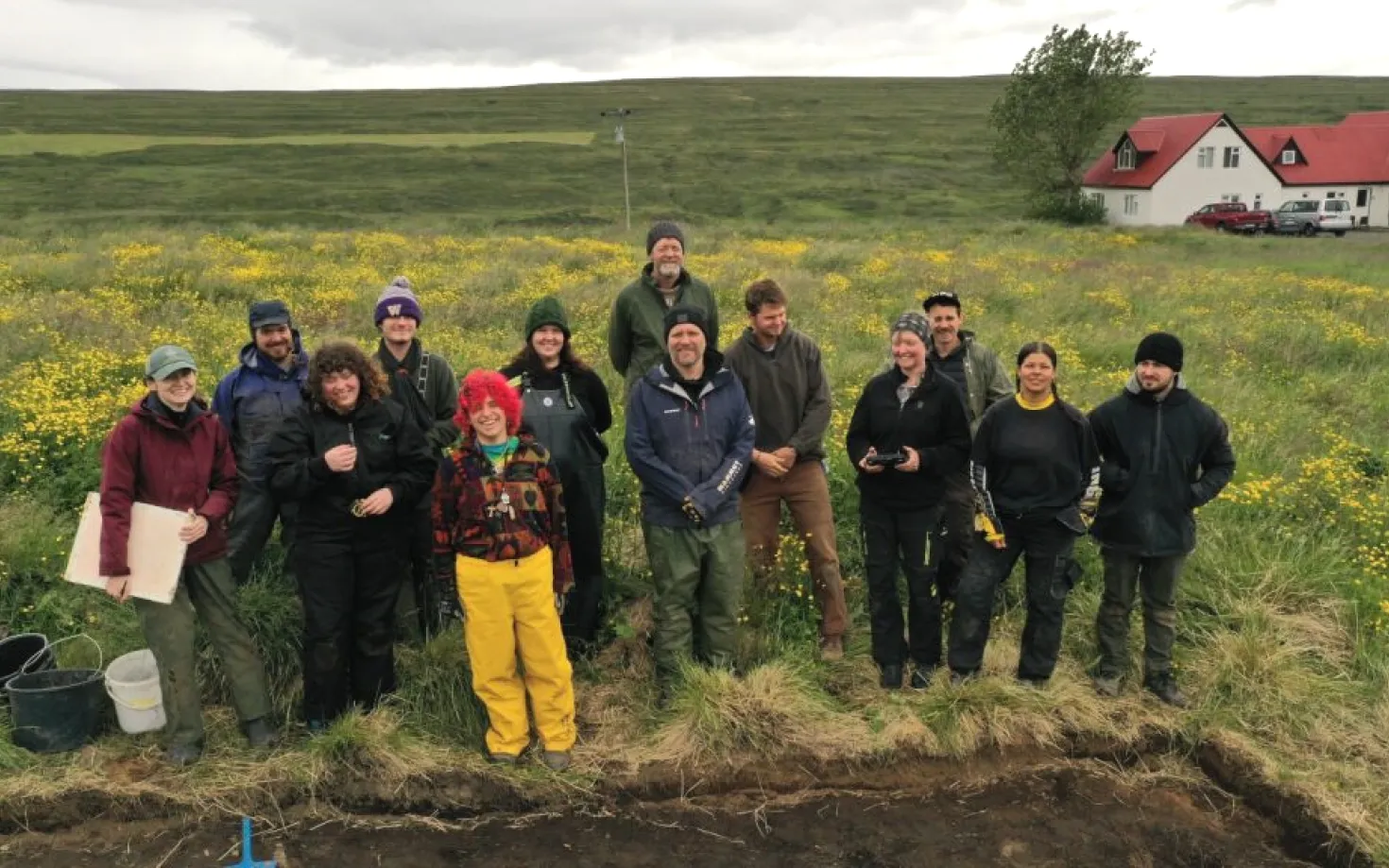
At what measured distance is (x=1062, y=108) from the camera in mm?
45656

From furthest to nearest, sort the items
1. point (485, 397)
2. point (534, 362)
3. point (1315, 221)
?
1. point (1315, 221)
2. point (534, 362)
3. point (485, 397)

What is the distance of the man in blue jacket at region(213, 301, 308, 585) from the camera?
4562mm

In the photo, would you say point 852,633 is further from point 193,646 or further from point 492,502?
point 193,646

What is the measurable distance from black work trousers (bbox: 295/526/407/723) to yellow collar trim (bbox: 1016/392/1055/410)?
3.24 meters

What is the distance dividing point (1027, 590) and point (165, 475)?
434cm

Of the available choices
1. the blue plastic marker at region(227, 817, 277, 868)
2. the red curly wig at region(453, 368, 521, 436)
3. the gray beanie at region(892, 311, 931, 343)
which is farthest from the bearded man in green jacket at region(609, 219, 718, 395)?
the blue plastic marker at region(227, 817, 277, 868)

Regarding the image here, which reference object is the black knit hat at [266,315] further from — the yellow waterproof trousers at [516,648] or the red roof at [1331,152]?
the red roof at [1331,152]

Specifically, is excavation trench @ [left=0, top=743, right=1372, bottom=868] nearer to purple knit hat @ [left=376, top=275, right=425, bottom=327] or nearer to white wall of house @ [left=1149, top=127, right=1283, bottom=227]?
purple knit hat @ [left=376, top=275, right=425, bottom=327]

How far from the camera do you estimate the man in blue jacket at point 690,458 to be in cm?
453

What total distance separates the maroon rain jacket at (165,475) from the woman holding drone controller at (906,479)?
316 cm

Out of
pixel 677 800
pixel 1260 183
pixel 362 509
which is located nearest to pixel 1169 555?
pixel 677 800

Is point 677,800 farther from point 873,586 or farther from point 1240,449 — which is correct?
point 1240,449

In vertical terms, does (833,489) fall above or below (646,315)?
below

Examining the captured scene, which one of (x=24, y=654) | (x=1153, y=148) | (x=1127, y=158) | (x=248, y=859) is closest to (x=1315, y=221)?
(x=1153, y=148)
